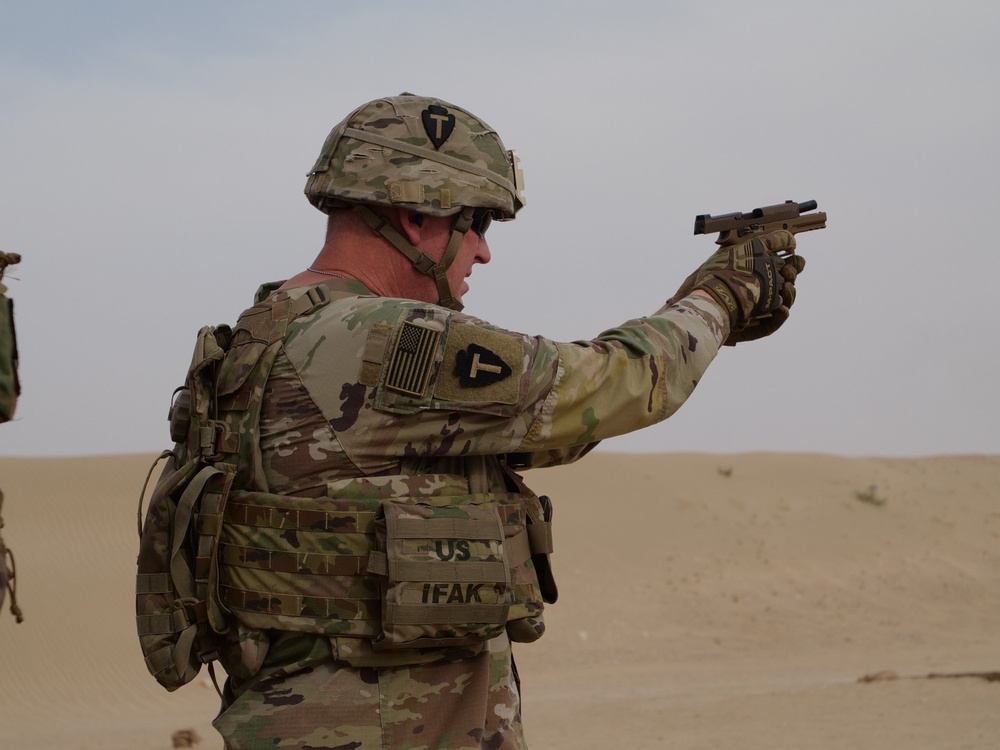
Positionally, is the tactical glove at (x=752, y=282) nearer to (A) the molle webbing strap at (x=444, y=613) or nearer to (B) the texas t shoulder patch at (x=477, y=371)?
(B) the texas t shoulder patch at (x=477, y=371)

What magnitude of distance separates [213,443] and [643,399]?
1138 mm

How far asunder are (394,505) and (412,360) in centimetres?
37

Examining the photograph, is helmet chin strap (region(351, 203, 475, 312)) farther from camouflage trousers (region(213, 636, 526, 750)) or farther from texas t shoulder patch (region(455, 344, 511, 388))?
camouflage trousers (region(213, 636, 526, 750))

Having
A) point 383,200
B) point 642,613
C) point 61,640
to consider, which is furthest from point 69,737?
point 383,200

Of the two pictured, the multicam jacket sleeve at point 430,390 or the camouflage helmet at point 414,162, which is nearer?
the multicam jacket sleeve at point 430,390

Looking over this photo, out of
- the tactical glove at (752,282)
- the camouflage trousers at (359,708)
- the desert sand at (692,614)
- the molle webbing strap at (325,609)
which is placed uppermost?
the tactical glove at (752,282)

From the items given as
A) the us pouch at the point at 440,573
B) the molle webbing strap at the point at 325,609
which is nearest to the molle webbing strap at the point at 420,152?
the us pouch at the point at 440,573

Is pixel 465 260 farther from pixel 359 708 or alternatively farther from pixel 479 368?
pixel 359 708

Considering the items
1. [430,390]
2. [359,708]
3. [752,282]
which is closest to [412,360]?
[430,390]

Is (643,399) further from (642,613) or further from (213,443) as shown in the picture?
(642,613)

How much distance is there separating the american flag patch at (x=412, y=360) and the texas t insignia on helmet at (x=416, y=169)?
0.45 meters

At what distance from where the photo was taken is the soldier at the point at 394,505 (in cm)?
301

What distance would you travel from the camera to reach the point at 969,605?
20.3 metres

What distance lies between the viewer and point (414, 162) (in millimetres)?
3428
